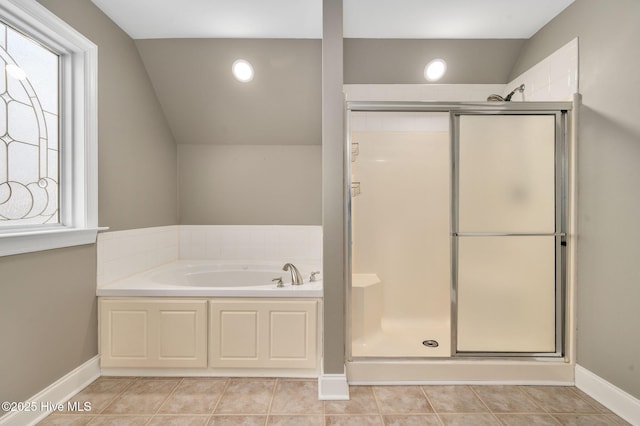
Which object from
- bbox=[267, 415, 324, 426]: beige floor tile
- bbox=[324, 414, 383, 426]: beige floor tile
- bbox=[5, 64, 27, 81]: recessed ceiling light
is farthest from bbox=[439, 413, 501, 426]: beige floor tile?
bbox=[5, 64, 27, 81]: recessed ceiling light

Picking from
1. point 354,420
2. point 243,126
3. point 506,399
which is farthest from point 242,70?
point 506,399

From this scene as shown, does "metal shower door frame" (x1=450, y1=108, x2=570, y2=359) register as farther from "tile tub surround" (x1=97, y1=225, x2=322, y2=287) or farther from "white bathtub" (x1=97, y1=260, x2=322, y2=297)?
"tile tub surround" (x1=97, y1=225, x2=322, y2=287)

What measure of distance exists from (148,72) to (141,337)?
2.18 meters

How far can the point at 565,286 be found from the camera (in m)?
2.09

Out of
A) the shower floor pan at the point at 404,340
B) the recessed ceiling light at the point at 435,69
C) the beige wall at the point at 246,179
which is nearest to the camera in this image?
the shower floor pan at the point at 404,340

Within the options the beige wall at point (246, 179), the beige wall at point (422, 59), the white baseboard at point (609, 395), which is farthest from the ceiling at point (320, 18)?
the white baseboard at point (609, 395)

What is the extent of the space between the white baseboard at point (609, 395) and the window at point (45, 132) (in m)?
3.28

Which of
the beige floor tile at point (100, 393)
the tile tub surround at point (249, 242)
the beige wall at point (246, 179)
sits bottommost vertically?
the beige floor tile at point (100, 393)

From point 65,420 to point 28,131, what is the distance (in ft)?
5.28

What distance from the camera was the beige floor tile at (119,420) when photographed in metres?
1.69

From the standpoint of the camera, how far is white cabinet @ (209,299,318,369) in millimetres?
2125

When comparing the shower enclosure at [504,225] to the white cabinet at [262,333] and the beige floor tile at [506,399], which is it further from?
the white cabinet at [262,333]

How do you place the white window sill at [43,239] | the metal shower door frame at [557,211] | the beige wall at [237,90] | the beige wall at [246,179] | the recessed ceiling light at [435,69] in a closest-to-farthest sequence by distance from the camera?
the white window sill at [43,239], the metal shower door frame at [557,211], the beige wall at [237,90], the recessed ceiling light at [435,69], the beige wall at [246,179]

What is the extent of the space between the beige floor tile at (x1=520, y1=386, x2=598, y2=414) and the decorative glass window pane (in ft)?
10.4
